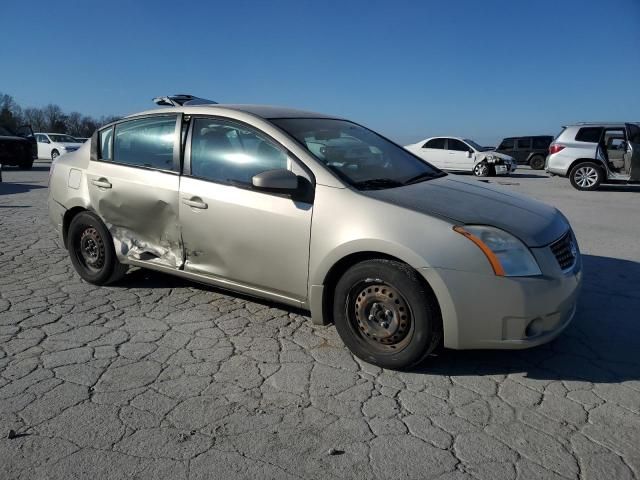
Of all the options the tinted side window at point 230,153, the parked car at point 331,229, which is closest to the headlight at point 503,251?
the parked car at point 331,229

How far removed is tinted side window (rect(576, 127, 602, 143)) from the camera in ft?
46.5

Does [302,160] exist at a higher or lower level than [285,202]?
higher

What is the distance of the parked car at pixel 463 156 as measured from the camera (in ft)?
64.9

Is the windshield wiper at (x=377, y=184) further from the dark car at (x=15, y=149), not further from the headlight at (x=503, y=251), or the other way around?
the dark car at (x=15, y=149)

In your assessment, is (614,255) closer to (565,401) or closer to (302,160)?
(565,401)

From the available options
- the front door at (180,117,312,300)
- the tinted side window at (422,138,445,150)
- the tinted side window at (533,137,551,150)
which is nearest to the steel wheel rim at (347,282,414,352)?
the front door at (180,117,312,300)

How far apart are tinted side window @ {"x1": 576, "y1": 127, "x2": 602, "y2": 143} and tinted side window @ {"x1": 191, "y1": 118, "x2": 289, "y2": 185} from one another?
42.6 ft

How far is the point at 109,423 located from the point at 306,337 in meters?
1.48

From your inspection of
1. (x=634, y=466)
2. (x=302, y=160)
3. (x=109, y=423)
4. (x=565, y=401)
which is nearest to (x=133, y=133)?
(x=302, y=160)

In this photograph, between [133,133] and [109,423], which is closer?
[109,423]

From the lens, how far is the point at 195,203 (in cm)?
392

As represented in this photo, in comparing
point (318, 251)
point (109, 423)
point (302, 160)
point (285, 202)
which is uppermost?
point (302, 160)

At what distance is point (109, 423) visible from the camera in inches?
105

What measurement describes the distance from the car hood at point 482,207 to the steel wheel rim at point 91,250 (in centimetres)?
259
